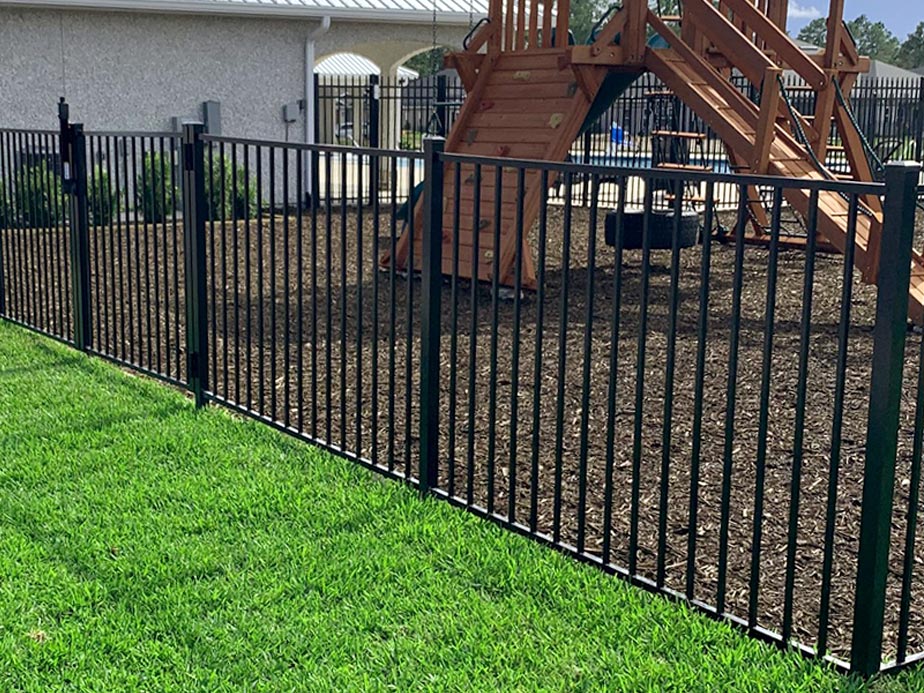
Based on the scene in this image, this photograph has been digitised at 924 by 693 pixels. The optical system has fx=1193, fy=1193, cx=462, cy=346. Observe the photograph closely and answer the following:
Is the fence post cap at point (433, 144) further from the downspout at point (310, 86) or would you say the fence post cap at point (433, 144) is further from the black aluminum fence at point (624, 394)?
the downspout at point (310, 86)

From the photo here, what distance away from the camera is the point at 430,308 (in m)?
5.00

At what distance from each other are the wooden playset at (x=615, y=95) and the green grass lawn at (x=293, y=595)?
4.89 m

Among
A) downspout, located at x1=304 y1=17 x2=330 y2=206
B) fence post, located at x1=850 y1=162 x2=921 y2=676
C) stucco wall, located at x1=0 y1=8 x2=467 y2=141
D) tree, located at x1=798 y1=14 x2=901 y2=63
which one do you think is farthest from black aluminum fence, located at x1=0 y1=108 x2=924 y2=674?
tree, located at x1=798 y1=14 x2=901 y2=63

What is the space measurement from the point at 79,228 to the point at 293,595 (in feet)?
14.3

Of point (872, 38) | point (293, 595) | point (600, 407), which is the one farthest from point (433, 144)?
point (872, 38)

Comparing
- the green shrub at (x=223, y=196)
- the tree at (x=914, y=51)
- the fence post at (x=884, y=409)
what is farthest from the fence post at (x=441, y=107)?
the tree at (x=914, y=51)

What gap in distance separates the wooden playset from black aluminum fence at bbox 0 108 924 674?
36cm

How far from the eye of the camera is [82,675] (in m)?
3.48

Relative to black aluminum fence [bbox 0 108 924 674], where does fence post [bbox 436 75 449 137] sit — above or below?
above

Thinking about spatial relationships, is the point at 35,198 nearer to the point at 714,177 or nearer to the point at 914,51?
the point at 714,177

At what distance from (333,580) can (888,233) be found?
7.08 ft

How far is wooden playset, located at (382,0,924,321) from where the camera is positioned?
9859 mm

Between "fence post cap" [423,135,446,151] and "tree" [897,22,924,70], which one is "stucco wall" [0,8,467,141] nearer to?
"fence post cap" [423,135,446,151]

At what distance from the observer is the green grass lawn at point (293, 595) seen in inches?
137
